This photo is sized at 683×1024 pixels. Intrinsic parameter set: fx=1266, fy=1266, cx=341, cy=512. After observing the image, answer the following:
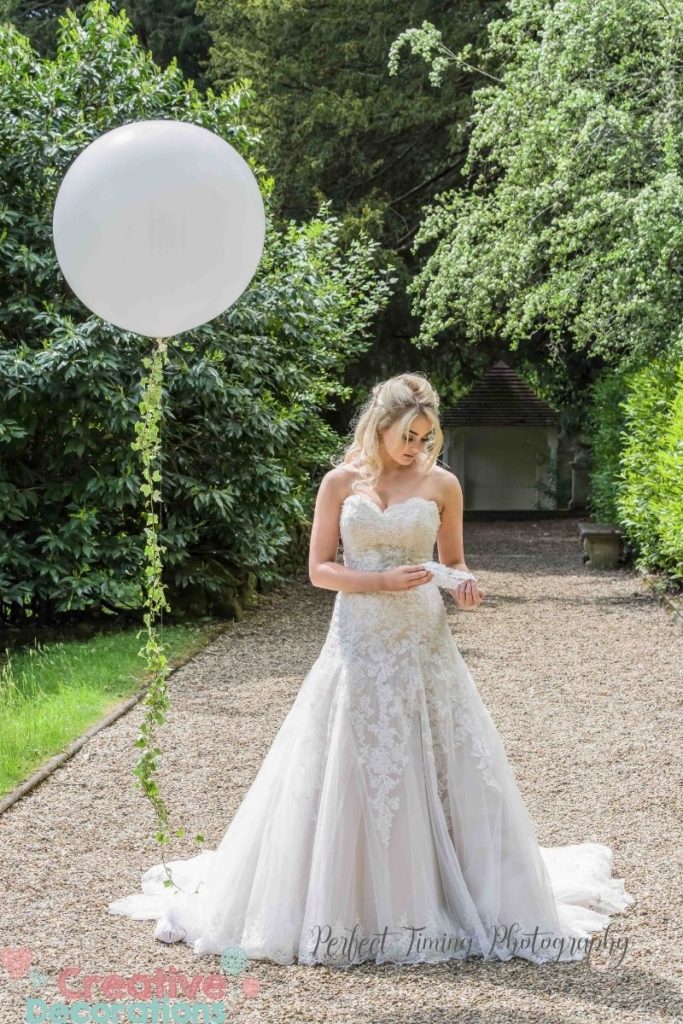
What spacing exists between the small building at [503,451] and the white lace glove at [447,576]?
83.2 feet

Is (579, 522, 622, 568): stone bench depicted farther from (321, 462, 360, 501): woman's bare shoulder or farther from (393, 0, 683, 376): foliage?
(321, 462, 360, 501): woman's bare shoulder

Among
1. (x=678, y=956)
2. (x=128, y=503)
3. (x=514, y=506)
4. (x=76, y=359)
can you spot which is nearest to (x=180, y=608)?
(x=128, y=503)

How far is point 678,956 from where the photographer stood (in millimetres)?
4211

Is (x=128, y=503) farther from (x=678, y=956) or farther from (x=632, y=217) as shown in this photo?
(x=678, y=956)

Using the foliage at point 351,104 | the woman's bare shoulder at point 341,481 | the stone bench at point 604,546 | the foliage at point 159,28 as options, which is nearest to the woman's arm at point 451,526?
the woman's bare shoulder at point 341,481

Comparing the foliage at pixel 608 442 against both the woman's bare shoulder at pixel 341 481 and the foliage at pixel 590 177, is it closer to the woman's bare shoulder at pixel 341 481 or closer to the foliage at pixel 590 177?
the foliage at pixel 590 177

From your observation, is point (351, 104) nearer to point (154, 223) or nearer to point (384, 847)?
point (154, 223)

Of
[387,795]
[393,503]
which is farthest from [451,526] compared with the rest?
[387,795]

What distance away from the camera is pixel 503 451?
99.2 ft

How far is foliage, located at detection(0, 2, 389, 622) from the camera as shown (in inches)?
403

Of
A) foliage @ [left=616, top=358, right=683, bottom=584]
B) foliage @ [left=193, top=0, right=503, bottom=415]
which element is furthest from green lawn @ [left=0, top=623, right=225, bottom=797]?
foliage @ [left=193, top=0, right=503, bottom=415]

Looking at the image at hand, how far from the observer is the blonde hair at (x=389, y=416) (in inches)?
174

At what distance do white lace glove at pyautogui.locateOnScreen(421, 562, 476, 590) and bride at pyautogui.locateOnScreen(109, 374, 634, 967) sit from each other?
0.01 metres

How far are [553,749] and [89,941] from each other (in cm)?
338
